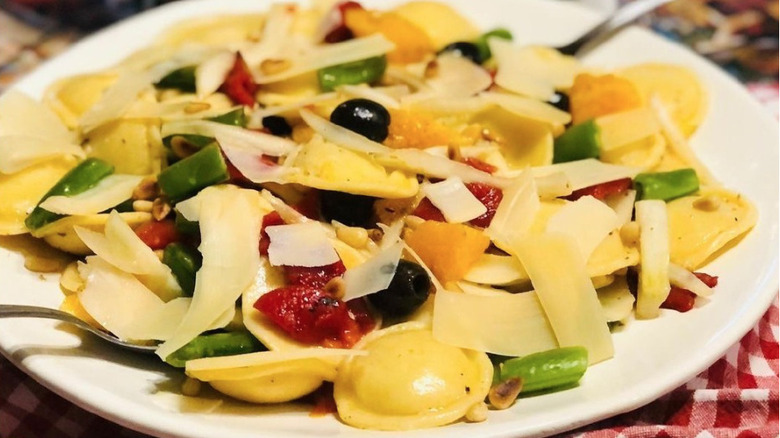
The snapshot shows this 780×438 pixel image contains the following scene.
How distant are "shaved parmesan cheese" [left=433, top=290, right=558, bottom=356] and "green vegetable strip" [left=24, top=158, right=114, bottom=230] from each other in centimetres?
131

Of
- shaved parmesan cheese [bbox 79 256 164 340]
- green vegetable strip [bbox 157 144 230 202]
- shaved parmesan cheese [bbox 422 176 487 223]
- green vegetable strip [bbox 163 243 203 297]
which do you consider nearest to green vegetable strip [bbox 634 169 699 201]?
shaved parmesan cheese [bbox 422 176 487 223]

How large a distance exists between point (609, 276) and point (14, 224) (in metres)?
1.99

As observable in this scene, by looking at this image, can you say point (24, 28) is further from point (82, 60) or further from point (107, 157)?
point (107, 157)

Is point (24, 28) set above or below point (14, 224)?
below

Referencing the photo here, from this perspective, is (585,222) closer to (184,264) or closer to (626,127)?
(626,127)

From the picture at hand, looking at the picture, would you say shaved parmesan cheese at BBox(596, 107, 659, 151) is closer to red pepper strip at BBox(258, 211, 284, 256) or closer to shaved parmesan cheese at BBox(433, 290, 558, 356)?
shaved parmesan cheese at BBox(433, 290, 558, 356)

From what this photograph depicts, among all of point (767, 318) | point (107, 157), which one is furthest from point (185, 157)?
point (767, 318)

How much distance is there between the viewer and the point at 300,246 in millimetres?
2441

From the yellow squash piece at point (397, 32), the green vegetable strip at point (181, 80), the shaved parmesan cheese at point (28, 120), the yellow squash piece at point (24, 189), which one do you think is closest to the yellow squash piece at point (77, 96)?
the shaved parmesan cheese at point (28, 120)

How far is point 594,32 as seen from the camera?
398cm

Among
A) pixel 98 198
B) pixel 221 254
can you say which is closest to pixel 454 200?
pixel 221 254

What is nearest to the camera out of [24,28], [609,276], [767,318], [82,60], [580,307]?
[580,307]

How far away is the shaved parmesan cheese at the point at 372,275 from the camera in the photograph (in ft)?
7.66

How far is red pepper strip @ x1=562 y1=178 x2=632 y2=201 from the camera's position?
2.86m
